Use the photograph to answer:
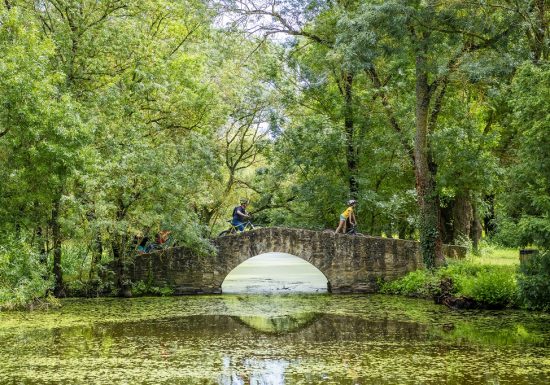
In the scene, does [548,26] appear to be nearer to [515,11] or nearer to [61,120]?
[515,11]

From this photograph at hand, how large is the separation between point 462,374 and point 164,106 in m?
14.2

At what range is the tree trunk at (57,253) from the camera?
16.9 meters

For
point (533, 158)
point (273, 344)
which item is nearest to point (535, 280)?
point (533, 158)

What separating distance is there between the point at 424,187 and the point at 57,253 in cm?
957

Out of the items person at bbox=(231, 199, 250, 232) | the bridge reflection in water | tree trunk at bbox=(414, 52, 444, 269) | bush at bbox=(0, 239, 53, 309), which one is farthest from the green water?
person at bbox=(231, 199, 250, 232)

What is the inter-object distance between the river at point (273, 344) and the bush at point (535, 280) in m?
0.44

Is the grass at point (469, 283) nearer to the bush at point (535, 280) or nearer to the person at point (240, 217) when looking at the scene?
the bush at point (535, 280)

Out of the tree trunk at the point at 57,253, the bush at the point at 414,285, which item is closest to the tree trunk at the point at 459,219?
the bush at the point at 414,285

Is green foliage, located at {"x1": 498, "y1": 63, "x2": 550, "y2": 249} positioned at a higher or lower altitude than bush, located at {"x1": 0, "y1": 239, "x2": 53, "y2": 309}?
higher

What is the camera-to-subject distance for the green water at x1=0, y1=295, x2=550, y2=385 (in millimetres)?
9070

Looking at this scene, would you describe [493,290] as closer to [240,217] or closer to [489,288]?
[489,288]

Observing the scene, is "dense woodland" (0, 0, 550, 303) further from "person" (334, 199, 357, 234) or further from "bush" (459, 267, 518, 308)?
"person" (334, 199, 357, 234)

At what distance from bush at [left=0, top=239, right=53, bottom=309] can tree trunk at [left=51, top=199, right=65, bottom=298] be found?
141cm

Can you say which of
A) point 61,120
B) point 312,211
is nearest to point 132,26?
point 61,120
